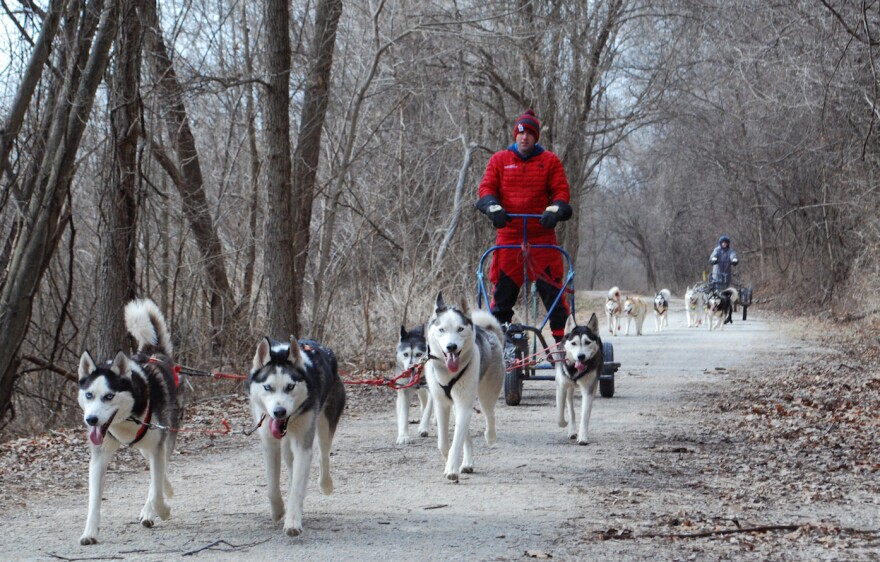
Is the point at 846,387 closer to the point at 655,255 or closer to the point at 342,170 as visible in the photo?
the point at 342,170

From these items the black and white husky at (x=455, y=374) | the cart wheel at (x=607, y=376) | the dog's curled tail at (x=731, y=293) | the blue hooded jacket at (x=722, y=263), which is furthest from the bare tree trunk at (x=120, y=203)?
the blue hooded jacket at (x=722, y=263)

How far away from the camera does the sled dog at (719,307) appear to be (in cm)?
2252

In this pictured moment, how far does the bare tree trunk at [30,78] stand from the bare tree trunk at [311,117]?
524cm

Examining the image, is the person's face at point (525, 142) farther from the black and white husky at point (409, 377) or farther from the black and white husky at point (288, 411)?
the black and white husky at point (288, 411)

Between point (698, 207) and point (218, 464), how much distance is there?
40829mm

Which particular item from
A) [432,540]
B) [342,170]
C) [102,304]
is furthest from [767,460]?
[342,170]

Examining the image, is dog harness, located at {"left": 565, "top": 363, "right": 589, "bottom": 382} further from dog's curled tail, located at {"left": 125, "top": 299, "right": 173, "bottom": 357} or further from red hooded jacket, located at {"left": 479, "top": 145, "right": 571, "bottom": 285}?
dog's curled tail, located at {"left": 125, "top": 299, "right": 173, "bottom": 357}

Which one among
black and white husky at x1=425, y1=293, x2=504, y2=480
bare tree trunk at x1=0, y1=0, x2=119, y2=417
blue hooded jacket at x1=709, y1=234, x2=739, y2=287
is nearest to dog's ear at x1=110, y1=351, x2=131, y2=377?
black and white husky at x1=425, y1=293, x2=504, y2=480

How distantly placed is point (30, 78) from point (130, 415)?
4.65 meters

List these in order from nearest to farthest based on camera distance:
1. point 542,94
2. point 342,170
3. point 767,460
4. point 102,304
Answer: point 767,460 < point 102,304 < point 342,170 < point 542,94

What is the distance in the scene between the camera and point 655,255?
58812mm

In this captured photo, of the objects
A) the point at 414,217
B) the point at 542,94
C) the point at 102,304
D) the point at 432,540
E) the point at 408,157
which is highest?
the point at 542,94

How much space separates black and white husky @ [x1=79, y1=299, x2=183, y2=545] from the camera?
4793 mm

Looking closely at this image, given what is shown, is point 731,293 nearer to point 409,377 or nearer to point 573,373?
point 573,373
